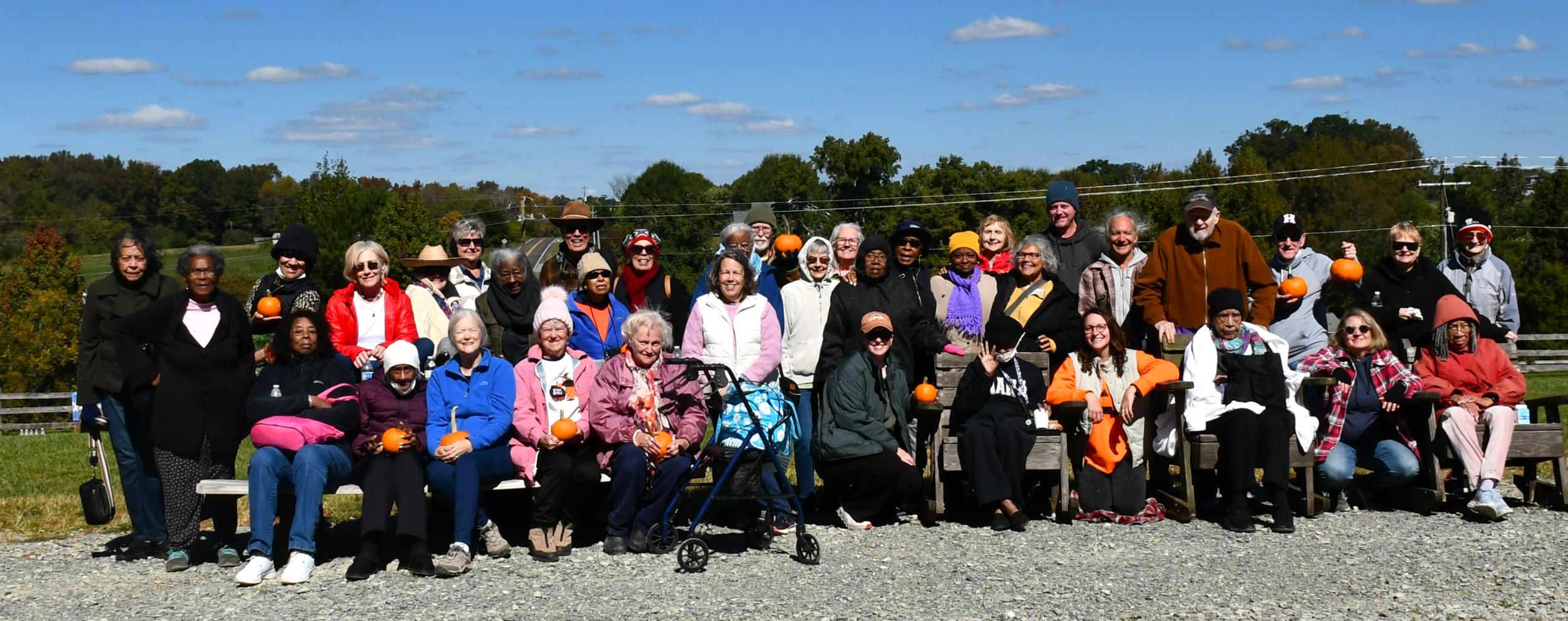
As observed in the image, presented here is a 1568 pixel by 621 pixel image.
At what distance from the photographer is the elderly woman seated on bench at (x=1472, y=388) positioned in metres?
7.76

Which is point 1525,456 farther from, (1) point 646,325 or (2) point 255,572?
(2) point 255,572

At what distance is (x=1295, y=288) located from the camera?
332 inches

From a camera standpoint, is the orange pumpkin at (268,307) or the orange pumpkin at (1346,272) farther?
the orange pumpkin at (1346,272)

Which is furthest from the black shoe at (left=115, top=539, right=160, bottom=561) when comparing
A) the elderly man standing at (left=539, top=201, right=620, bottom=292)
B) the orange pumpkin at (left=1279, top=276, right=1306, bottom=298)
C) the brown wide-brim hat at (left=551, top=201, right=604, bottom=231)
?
the orange pumpkin at (left=1279, top=276, right=1306, bottom=298)

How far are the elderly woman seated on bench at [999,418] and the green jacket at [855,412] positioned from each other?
1.49 feet

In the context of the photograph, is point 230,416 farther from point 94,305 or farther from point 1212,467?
point 1212,467

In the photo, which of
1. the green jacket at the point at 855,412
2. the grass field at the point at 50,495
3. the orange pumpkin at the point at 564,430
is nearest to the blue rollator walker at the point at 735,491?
the green jacket at the point at 855,412

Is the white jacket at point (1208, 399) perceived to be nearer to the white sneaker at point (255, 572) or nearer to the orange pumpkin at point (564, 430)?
the orange pumpkin at point (564, 430)

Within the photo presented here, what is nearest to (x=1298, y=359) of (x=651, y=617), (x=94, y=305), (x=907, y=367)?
(x=907, y=367)

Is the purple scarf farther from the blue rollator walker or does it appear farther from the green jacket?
the blue rollator walker

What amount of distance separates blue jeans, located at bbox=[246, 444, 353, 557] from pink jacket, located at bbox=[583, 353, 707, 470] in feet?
4.64

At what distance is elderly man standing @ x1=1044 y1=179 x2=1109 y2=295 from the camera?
876 cm

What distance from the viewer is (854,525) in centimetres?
769

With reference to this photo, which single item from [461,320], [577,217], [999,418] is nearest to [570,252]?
[577,217]
